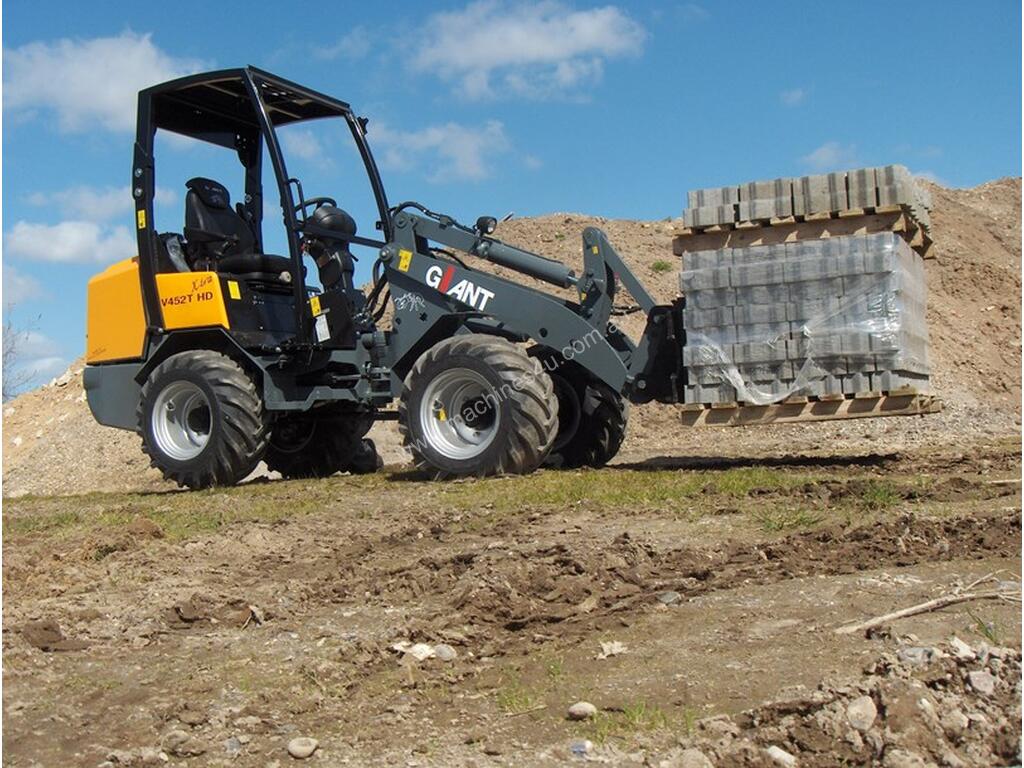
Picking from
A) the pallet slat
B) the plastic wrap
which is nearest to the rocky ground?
the pallet slat

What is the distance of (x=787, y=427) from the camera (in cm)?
1770

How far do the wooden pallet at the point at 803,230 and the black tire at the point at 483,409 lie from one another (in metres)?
1.68

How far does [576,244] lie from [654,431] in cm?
974

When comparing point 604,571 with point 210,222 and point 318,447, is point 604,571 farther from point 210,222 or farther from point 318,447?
point 318,447

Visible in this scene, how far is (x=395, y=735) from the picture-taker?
378cm

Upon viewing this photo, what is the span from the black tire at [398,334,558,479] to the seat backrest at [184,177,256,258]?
257 centimetres

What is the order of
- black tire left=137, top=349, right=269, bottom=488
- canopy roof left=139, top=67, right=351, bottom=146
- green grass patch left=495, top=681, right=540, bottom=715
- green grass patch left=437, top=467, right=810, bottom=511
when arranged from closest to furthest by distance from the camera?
1. green grass patch left=495, top=681, right=540, bottom=715
2. green grass patch left=437, top=467, right=810, bottom=511
3. black tire left=137, top=349, right=269, bottom=488
4. canopy roof left=139, top=67, right=351, bottom=146

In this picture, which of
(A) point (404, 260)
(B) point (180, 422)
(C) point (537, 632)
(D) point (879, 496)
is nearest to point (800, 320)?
(D) point (879, 496)

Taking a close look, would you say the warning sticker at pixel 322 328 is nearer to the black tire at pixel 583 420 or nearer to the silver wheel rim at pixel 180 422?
the silver wheel rim at pixel 180 422

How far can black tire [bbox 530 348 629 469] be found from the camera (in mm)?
10719

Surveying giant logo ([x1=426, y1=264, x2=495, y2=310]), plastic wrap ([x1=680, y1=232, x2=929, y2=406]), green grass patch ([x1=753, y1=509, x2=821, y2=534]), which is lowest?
green grass patch ([x1=753, y1=509, x2=821, y2=534])

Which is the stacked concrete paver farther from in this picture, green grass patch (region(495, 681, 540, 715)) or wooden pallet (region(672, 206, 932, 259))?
green grass patch (region(495, 681, 540, 715))

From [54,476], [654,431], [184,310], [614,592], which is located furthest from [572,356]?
[54,476]

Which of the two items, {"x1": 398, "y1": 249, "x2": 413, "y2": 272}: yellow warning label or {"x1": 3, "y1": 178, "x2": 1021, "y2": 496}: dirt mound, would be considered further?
{"x1": 3, "y1": 178, "x2": 1021, "y2": 496}: dirt mound
